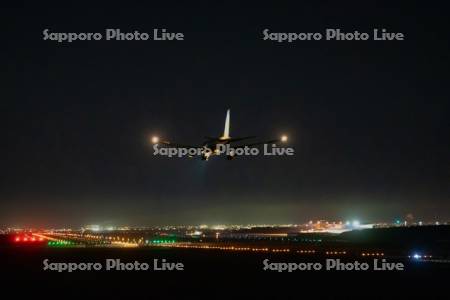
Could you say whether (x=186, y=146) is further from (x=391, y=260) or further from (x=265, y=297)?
(x=265, y=297)

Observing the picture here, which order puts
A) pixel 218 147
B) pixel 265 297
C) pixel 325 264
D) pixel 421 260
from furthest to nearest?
pixel 218 147
pixel 421 260
pixel 325 264
pixel 265 297

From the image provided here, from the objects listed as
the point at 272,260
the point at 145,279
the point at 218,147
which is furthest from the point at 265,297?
the point at 218,147

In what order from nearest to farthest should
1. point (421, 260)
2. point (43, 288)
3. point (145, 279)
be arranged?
point (43, 288) < point (145, 279) < point (421, 260)

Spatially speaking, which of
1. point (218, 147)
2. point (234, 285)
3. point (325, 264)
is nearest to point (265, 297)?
point (234, 285)

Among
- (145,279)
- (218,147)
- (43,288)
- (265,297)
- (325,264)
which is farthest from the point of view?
(218,147)

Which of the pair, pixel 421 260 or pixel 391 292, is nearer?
pixel 391 292

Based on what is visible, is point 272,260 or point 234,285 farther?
point 272,260

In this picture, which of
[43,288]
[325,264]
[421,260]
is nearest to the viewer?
[43,288]

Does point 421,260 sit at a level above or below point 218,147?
below

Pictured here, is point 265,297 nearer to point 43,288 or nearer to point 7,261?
point 43,288
